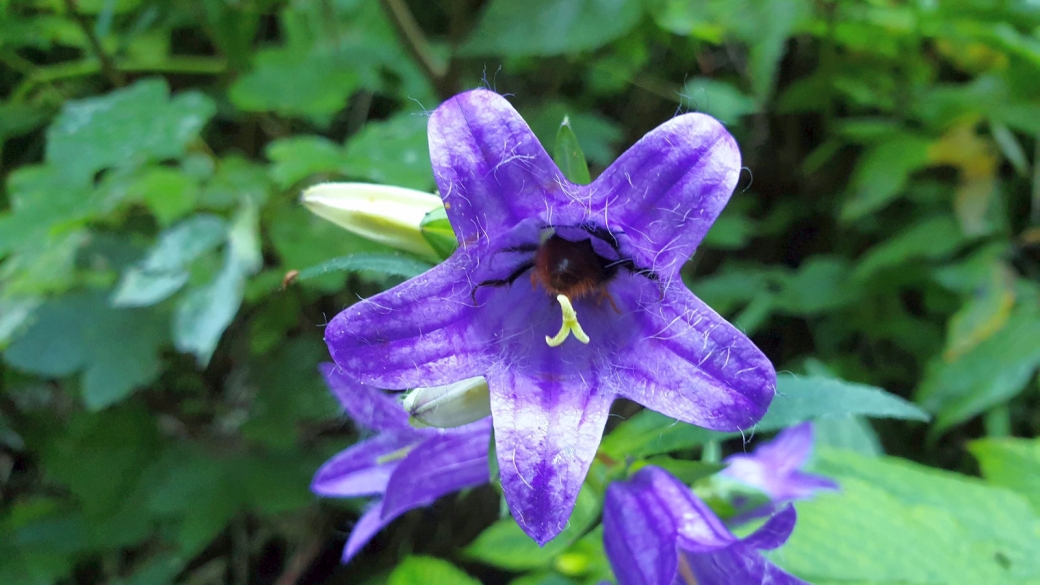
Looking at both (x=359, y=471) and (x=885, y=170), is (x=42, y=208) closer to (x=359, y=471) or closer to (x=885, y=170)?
(x=359, y=471)

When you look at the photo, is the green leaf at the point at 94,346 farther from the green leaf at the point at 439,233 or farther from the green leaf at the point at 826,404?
the green leaf at the point at 826,404

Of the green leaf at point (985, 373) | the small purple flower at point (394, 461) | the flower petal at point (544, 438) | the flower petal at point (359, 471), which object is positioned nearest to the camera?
the flower petal at point (544, 438)

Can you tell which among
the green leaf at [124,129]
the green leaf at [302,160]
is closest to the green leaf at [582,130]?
the green leaf at [302,160]

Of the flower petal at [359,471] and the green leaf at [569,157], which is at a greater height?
the green leaf at [569,157]

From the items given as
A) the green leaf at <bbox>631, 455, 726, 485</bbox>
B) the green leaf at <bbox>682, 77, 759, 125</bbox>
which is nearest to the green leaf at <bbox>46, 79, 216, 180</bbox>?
the green leaf at <bbox>631, 455, 726, 485</bbox>

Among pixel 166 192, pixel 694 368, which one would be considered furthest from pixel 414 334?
pixel 166 192

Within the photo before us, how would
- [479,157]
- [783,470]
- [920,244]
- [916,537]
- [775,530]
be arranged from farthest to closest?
[920,244], [783,470], [916,537], [775,530], [479,157]

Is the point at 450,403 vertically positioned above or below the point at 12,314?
above
